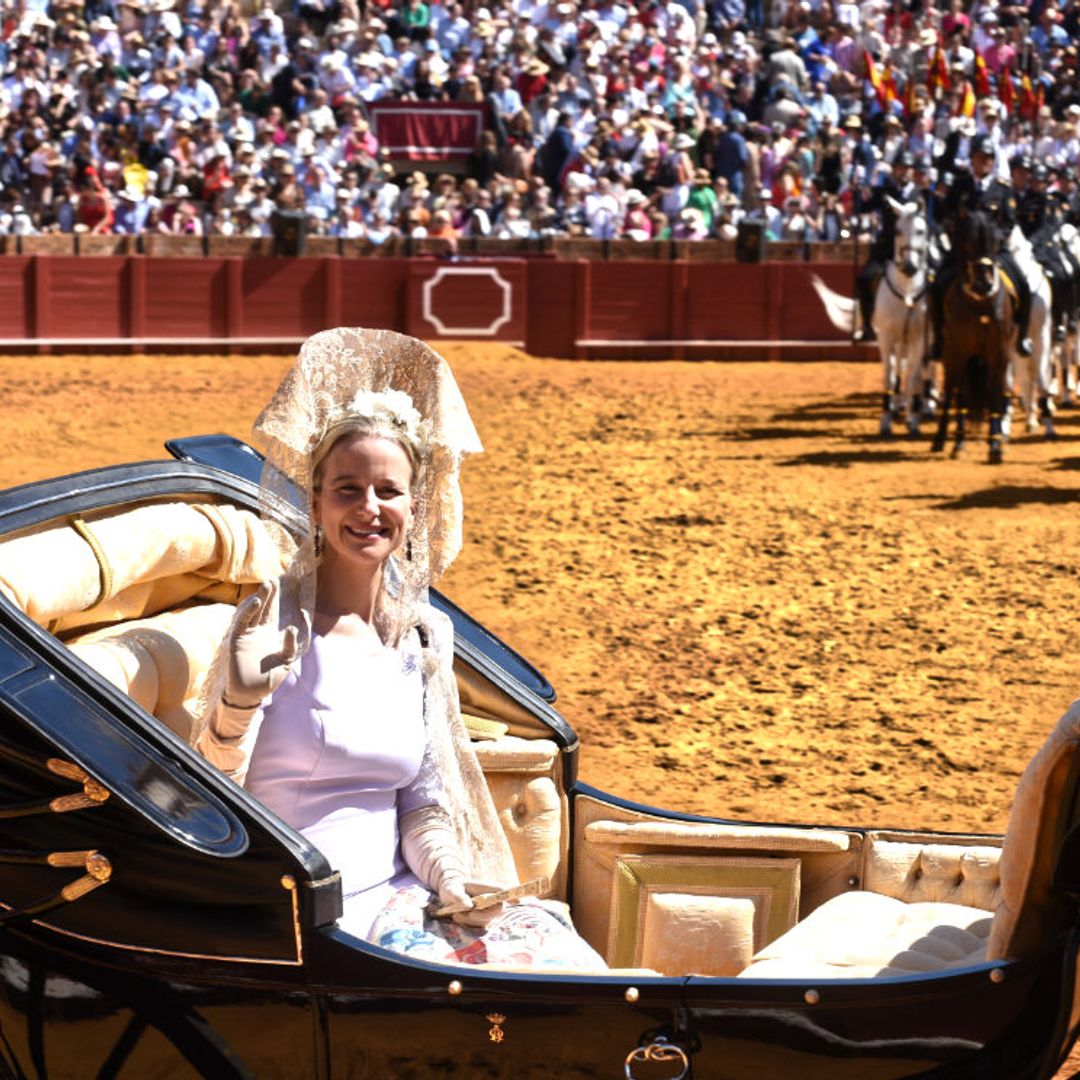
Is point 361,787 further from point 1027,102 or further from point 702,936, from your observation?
point 1027,102

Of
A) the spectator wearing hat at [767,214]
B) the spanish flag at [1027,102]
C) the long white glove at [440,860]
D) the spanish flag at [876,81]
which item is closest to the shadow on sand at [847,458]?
the spectator wearing hat at [767,214]

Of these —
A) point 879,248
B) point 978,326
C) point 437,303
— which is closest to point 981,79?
point 437,303

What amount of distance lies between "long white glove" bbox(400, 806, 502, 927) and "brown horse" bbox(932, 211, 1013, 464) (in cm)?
1025

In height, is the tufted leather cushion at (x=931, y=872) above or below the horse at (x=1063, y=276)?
below

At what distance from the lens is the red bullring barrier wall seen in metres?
18.4

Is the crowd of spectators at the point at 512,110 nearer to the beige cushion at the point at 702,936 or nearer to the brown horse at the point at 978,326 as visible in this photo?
the brown horse at the point at 978,326

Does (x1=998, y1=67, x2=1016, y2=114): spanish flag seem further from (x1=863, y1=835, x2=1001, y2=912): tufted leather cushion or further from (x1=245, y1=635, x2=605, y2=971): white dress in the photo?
(x1=245, y1=635, x2=605, y2=971): white dress

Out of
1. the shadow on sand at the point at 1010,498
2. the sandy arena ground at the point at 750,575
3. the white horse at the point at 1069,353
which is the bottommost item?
the sandy arena ground at the point at 750,575

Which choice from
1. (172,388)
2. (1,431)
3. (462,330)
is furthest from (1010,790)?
(462,330)

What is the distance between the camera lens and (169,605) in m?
4.04

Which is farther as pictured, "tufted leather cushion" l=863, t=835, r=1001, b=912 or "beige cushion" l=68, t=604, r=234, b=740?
"tufted leather cushion" l=863, t=835, r=1001, b=912

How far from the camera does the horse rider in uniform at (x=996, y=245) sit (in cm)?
1330

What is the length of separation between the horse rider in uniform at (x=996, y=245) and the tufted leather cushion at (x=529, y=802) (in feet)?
32.1

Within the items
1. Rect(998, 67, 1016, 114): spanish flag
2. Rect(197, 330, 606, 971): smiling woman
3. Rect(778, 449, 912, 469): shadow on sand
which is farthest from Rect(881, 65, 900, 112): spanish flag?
Rect(197, 330, 606, 971): smiling woman
